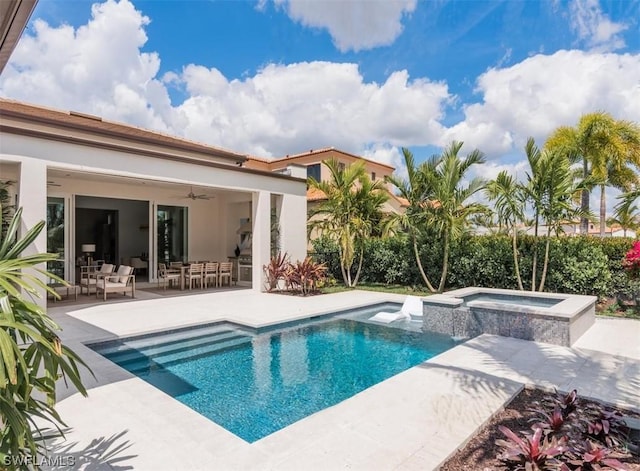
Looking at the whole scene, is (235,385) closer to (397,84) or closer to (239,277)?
(239,277)

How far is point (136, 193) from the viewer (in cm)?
1634

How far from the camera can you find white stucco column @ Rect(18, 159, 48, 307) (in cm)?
923

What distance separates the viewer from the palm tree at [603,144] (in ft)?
54.4

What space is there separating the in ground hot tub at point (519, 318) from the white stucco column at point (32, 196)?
32.1 feet

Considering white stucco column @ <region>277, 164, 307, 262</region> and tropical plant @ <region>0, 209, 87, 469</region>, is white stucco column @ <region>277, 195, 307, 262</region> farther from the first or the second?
tropical plant @ <region>0, 209, 87, 469</region>

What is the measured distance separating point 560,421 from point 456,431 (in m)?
1.04

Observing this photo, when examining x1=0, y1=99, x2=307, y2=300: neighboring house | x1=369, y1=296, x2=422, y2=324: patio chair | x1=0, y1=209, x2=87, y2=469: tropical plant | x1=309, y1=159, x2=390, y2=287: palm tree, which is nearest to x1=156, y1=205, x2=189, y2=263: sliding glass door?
x1=0, y1=99, x2=307, y2=300: neighboring house

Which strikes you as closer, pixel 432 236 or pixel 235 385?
pixel 235 385

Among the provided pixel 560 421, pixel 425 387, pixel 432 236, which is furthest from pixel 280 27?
pixel 560 421

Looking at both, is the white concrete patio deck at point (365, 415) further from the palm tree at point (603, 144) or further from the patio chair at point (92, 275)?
the palm tree at point (603, 144)

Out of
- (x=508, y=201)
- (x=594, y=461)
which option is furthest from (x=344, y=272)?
(x=594, y=461)

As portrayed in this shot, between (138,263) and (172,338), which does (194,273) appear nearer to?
(138,263)

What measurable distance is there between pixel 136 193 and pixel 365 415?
49.7ft

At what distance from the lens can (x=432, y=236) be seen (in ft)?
49.5
